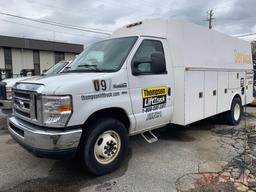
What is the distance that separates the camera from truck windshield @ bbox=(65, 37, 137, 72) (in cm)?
385

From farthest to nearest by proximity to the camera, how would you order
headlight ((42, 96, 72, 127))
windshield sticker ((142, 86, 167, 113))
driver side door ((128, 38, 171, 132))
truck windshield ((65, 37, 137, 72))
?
1. windshield sticker ((142, 86, 167, 113))
2. driver side door ((128, 38, 171, 132))
3. truck windshield ((65, 37, 137, 72))
4. headlight ((42, 96, 72, 127))

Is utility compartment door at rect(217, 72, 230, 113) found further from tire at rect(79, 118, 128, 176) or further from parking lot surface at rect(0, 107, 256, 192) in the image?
tire at rect(79, 118, 128, 176)

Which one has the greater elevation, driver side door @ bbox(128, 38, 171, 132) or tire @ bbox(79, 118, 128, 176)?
driver side door @ bbox(128, 38, 171, 132)

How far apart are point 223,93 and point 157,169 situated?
336cm

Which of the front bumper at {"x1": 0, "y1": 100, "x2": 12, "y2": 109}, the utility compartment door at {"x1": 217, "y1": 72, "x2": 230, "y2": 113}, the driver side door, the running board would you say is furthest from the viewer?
the front bumper at {"x1": 0, "y1": 100, "x2": 12, "y2": 109}

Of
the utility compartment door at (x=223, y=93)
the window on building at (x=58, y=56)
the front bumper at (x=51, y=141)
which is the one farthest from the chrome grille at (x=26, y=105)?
the window on building at (x=58, y=56)

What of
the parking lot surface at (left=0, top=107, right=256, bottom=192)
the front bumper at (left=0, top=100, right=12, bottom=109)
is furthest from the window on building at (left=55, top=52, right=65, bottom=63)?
the parking lot surface at (left=0, top=107, right=256, bottom=192)

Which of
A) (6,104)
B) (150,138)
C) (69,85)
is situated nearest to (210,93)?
(150,138)

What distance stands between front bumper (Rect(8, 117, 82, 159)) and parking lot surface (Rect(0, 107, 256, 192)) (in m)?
0.62

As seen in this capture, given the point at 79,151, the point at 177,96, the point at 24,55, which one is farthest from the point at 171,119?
the point at 24,55

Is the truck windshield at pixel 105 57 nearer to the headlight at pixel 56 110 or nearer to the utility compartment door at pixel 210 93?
the headlight at pixel 56 110

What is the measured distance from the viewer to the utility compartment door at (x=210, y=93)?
543 centimetres

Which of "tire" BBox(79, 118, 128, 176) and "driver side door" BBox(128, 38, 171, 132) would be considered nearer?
"tire" BBox(79, 118, 128, 176)

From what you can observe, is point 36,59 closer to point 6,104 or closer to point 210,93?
point 6,104
